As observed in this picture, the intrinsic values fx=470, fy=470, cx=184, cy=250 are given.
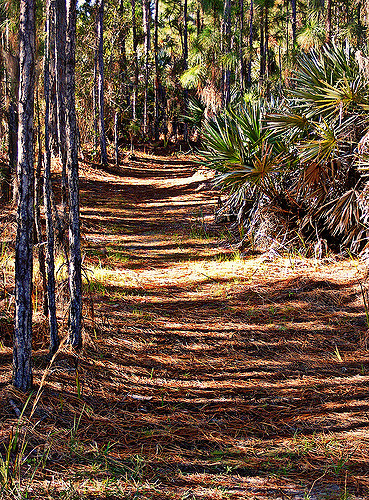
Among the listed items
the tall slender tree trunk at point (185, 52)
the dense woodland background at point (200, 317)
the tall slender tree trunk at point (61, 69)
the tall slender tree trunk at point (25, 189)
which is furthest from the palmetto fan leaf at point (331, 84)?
the tall slender tree trunk at point (185, 52)

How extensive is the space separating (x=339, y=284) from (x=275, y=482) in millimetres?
3143

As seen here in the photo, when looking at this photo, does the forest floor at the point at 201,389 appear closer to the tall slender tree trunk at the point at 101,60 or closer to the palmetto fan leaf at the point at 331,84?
the palmetto fan leaf at the point at 331,84

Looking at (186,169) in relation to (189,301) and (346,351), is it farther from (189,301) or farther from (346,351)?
(346,351)

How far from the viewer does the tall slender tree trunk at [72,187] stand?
3.35 meters

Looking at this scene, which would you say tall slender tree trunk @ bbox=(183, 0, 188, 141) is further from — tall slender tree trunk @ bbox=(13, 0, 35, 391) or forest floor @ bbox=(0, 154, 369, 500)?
tall slender tree trunk @ bbox=(13, 0, 35, 391)

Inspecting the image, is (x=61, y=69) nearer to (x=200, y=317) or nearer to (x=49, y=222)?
(x=49, y=222)

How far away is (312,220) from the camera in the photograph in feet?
19.8

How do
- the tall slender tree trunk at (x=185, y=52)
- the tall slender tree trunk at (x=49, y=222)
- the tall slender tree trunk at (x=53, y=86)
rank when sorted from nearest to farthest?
the tall slender tree trunk at (x=49, y=222), the tall slender tree trunk at (x=53, y=86), the tall slender tree trunk at (x=185, y=52)

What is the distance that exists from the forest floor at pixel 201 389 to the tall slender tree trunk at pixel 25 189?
1.05ft

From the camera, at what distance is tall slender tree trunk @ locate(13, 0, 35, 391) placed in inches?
103

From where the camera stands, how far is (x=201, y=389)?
3.20 m

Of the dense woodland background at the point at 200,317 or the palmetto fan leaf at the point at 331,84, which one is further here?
the palmetto fan leaf at the point at 331,84

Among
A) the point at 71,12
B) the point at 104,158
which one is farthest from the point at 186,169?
the point at 71,12

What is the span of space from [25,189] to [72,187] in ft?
2.54
